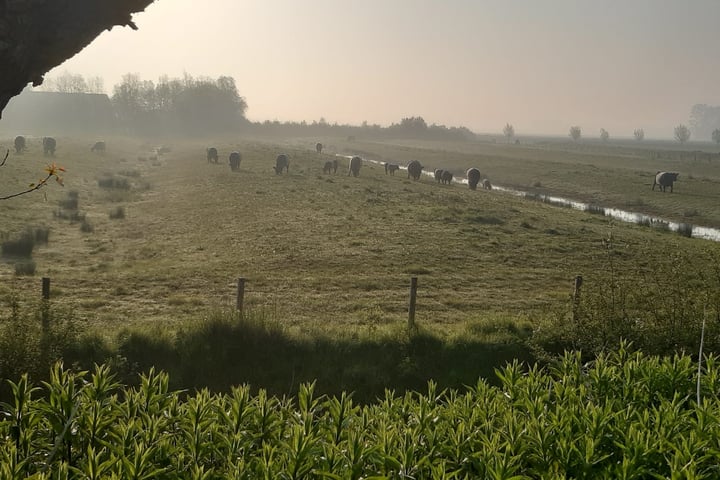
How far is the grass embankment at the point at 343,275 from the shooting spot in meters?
10.1

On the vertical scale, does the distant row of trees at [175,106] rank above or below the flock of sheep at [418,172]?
above

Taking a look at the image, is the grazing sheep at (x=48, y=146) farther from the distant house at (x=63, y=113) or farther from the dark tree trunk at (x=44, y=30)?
the distant house at (x=63, y=113)

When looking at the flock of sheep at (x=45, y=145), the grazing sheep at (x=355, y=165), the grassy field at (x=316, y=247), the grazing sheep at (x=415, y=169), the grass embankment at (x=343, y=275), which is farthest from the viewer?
the flock of sheep at (x=45, y=145)

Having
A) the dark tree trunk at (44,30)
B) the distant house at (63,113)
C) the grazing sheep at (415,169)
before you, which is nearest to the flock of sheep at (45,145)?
the grazing sheep at (415,169)

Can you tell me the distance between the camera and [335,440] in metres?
3.37

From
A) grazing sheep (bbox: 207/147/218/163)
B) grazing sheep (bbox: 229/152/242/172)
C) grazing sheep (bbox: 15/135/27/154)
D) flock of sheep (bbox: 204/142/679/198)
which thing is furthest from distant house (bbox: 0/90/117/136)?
flock of sheep (bbox: 204/142/679/198)

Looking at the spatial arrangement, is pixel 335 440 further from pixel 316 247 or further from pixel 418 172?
pixel 418 172

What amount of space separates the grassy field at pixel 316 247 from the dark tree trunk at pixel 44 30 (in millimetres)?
3600

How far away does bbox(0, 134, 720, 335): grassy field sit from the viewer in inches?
541

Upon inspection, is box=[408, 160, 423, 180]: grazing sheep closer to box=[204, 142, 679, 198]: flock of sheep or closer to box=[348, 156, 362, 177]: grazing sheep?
box=[204, 142, 679, 198]: flock of sheep

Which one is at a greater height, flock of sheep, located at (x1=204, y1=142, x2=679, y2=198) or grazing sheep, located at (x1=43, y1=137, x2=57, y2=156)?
grazing sheep, located at (x1=43, y1=137, x2=57, y2=156)

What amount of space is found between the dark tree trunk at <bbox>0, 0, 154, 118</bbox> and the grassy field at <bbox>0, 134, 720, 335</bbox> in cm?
360

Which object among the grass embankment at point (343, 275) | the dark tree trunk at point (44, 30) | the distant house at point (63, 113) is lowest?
the grass embankment at point (343, 275)

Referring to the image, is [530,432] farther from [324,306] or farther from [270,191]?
[270,191]
